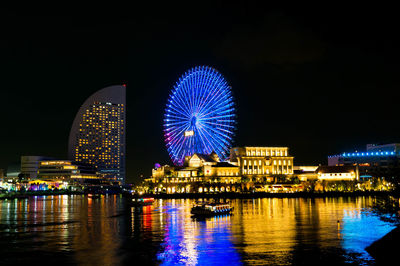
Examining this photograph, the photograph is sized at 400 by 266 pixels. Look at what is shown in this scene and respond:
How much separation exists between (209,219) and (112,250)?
24013 mm

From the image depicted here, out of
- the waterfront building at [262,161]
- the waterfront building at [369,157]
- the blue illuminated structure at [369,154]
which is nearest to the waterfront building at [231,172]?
the waterfront building at [262,161]

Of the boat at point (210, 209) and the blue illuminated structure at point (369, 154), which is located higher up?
the blue illuminated structure at point (369, 154)

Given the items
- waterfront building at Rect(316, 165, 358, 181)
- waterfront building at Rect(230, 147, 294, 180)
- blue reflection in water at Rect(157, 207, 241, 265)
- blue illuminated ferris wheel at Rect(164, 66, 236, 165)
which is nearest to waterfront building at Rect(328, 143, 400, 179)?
waterfront building at Rect(316, 165, 358, 181)

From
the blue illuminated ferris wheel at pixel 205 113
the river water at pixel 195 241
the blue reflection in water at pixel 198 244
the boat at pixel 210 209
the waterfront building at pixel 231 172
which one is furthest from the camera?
the waterfront building at pixel 231 172

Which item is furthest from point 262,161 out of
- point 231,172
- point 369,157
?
point 369,157

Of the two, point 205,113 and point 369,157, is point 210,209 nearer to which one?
point 205,113

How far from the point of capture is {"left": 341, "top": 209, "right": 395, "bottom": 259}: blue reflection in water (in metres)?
34.1

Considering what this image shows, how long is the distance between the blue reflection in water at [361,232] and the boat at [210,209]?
57.5 feet

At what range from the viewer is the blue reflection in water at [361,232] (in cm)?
3412

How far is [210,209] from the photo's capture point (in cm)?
6325

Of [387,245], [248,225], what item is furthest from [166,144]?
[387,245]

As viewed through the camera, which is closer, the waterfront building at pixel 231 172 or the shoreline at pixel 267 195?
the shoreline at pixel 267 195

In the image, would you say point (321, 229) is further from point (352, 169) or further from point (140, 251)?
point (352, 169)

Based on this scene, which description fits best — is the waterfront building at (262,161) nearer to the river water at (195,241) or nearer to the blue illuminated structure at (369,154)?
the blue illuminated structure at (369,154)
